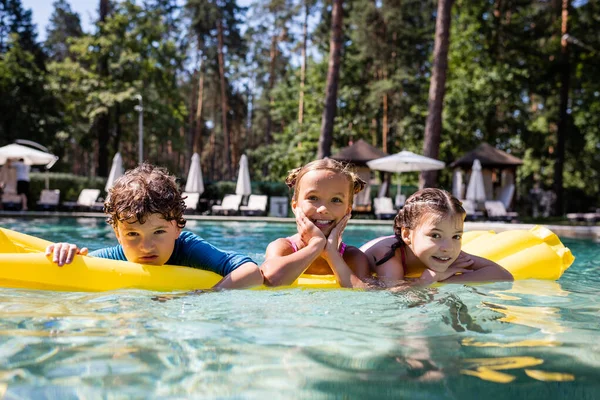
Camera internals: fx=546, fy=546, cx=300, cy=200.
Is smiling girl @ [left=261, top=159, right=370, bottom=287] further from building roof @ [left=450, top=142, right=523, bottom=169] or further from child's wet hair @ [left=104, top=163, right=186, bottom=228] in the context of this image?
building roof @ [left=450, top=142, right=523, bottom=169]

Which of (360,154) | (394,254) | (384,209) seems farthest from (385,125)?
(394,254)

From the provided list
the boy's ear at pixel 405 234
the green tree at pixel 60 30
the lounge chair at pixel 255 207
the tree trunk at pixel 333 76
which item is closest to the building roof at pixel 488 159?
the tree trunk at pixel 333 76

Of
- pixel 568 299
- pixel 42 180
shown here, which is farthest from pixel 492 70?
pixel 568 299

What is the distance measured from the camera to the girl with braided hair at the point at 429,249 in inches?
136

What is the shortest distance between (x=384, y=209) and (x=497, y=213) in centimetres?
390

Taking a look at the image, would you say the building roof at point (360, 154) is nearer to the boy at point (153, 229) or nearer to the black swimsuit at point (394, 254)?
the black swimsuit at point (394, 254)

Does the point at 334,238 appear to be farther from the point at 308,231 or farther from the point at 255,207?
the point at 255,207

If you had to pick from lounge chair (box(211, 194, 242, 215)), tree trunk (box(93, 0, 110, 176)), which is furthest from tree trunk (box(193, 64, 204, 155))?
lounge chair (box(211, 194, 242, 215))

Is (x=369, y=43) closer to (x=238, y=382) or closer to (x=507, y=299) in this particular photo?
(x=507, y=299)

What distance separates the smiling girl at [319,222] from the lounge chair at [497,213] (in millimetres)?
16358

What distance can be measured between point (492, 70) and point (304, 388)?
83.8ft

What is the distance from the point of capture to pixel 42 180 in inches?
874

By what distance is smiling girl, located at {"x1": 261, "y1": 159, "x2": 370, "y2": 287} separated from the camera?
3.34 metres

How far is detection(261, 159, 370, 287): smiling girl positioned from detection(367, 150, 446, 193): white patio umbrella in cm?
1298
